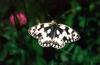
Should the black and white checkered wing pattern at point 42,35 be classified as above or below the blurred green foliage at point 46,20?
below

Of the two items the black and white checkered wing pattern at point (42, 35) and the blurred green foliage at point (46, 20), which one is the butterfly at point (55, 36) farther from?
the blurred green foliage at point (46, 20)

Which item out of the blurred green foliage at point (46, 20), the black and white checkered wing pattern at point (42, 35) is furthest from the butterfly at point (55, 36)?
the blurred green foliage at point (46, 20)

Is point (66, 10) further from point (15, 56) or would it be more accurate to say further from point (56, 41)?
point (56, 41)

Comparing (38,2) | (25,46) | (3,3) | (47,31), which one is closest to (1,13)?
(3,3)

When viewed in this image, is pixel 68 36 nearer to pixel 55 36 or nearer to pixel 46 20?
pixel 55 36

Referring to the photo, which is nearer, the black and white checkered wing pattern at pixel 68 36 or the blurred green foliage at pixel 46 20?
the black and white checkered wing pattern at pixel 68 36

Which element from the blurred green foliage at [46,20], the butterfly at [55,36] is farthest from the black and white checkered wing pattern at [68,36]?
the blurred green foliage at [46,20]

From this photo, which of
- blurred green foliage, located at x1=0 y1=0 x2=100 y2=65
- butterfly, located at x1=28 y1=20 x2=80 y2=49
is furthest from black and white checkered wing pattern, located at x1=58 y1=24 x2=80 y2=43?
blurred green foliage, located at x1=0 y1=0 x2=100 y2=65

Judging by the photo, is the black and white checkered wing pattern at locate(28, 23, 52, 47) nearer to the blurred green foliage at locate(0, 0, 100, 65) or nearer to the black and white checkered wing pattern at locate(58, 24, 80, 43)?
the black and white checkered wing pattern at locate(58, 24, 80, 43)
